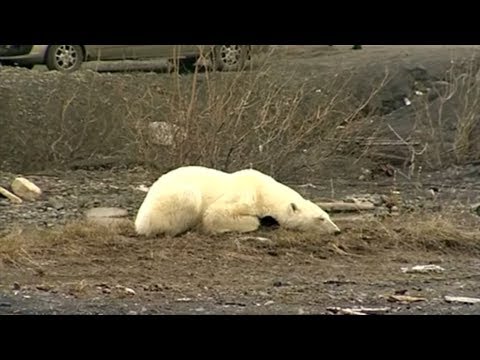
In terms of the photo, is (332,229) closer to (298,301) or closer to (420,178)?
(298,301)

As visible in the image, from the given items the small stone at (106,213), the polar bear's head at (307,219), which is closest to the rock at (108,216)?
the small stone at (106,213)

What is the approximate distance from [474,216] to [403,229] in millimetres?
1338

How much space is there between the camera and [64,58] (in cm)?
1541

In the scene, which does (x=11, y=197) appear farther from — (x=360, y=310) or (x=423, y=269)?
(x=360, y=310)

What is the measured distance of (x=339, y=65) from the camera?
1584 cm

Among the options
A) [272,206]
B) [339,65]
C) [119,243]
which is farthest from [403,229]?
[339,65]

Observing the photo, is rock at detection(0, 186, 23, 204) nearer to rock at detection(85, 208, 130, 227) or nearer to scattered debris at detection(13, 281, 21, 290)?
rock at detection(85, 208, 130, 227)

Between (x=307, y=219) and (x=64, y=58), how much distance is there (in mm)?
8365

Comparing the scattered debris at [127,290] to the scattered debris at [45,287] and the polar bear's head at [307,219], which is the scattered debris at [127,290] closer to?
the scattered debris at [45,287]

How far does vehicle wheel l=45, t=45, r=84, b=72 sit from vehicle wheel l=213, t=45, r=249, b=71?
5.10 metres

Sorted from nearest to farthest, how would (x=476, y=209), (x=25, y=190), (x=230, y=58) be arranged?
(x=476, y=209), (x=25, y=190), (x=230, y=58)

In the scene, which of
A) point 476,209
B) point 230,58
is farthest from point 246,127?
point 476,209
